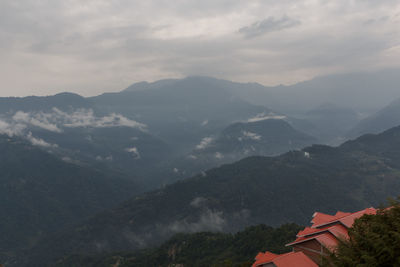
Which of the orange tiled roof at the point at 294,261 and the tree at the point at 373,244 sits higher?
the tree at the point at 373,244

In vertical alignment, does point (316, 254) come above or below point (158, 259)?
above

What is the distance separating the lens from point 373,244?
101 ft

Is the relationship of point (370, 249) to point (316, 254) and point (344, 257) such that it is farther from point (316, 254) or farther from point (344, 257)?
point (316, 254)

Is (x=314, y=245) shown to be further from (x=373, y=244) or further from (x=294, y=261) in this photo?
(x=373, y=244)

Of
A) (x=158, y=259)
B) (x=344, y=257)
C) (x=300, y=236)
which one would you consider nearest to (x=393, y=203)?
(x=344, y=257)

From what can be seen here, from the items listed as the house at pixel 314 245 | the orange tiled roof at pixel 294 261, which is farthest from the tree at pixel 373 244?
the house at pixel 314 245

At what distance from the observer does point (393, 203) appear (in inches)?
1414

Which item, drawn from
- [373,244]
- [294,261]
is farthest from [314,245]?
[373,244]

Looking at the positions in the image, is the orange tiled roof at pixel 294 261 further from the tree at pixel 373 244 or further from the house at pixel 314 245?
the tree at pixel 373 244

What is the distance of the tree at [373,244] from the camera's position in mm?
29625

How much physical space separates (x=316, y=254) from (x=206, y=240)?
6158 inches

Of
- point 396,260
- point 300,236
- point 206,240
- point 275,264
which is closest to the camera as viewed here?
point 396,260

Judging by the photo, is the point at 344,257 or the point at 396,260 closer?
the point at 396,260

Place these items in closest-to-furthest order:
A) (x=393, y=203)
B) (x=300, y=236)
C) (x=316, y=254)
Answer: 1. (x=393, y=203)
2. (x=316, y=254)
3. (x=300, y=236)
